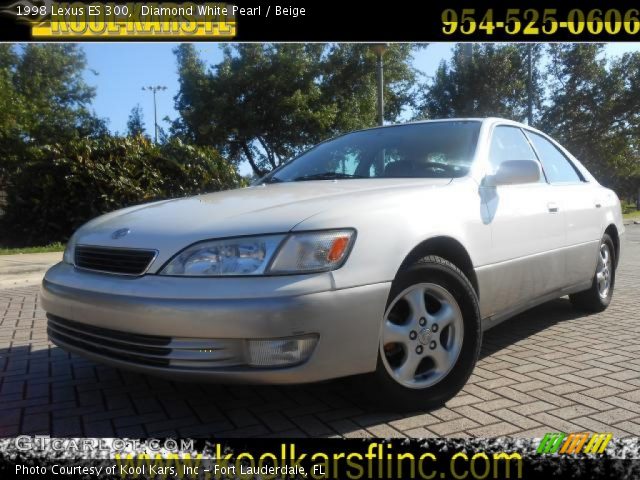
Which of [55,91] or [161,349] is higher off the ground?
[55,91]

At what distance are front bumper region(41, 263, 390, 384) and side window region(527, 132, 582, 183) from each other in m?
2.38

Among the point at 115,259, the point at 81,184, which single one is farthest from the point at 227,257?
the point at 81,184

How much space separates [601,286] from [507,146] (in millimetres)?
1881

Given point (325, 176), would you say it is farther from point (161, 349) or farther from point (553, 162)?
point (553, 162)

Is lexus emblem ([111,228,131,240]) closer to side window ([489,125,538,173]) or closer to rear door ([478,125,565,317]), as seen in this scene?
rear door ([478,125,565,317])

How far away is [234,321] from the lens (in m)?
2.17

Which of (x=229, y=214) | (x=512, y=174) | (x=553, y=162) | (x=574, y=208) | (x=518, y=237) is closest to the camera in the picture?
(x=229, y=214)

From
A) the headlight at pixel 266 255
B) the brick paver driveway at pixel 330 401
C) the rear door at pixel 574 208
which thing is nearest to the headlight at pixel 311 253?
the headlight at pixel 266 255

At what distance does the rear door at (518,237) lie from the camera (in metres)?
3.15

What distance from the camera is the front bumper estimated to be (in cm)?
218

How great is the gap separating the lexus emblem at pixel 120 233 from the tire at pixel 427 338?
4.24ft

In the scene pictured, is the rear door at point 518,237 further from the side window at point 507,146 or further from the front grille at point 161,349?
the front grille at point 161,349

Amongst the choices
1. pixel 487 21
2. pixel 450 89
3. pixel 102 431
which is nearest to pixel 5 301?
pixel 102 431

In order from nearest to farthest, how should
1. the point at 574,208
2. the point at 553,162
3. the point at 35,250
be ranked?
the point at 574,208
the point at 553,162
the point at 35,250
